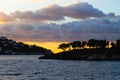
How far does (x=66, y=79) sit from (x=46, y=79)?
4.64 meters

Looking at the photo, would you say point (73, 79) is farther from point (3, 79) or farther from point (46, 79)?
point (3, 79)

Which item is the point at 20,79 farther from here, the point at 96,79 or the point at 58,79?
the point at 96,79

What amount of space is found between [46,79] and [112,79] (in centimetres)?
1505

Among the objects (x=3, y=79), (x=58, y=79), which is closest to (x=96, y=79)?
(x=58, y=79)

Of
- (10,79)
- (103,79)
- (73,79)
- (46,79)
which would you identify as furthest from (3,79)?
(103,79)

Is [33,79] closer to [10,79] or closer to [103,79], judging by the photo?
[10,79]

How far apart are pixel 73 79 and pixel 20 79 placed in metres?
12.0

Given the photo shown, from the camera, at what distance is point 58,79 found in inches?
3465

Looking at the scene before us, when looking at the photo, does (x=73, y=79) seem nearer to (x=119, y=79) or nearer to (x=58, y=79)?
(x=58, y=79)

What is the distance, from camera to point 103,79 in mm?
88438

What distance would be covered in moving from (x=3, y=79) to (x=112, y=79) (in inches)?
969

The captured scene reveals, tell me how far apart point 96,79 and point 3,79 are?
2095 cm

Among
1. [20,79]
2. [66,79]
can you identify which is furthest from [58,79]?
[20,79]

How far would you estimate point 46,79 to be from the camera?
290ft
